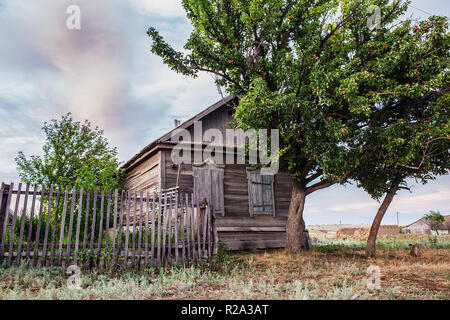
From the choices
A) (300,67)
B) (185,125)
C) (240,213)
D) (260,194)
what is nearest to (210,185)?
(240,213)

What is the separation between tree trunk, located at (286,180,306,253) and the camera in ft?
42.5

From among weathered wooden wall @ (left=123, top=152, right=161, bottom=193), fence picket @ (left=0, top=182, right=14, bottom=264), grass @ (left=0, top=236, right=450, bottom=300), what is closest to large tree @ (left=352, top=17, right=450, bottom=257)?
grass @ (left=0, top=236, right=450, bottom=300)

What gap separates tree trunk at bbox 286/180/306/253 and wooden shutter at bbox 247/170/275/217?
6.14 feet

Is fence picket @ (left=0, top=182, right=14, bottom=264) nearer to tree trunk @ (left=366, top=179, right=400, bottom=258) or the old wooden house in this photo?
the old wooden house

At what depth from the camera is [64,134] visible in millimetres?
21406

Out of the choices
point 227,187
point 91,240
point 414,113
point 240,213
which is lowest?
point 91,240

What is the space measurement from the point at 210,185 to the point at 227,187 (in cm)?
87

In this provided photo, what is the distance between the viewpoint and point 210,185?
13.8 metres

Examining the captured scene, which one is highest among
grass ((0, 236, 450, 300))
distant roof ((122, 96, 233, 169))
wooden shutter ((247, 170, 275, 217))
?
distant roof ((122, 96, 233, 169))

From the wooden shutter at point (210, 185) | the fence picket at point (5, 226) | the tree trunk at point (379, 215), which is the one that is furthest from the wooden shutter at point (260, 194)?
the fence picket at point (5, 226)

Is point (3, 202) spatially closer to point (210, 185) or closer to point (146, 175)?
point (210, 185)

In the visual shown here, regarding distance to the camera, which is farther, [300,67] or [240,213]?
[240,213]

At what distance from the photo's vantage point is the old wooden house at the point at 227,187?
1349 cm
